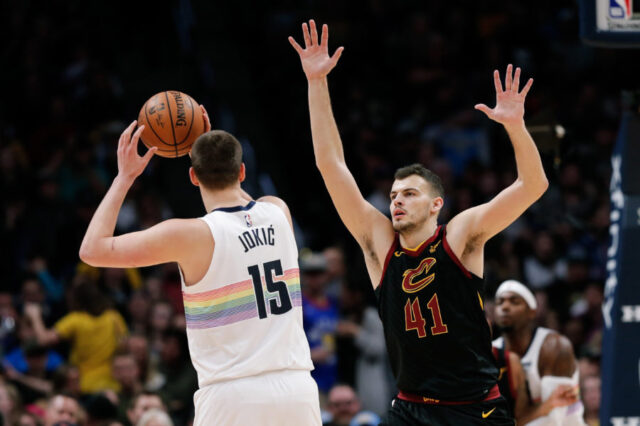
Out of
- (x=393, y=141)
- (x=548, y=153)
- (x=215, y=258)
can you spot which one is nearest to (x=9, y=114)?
(x=393, y=141)

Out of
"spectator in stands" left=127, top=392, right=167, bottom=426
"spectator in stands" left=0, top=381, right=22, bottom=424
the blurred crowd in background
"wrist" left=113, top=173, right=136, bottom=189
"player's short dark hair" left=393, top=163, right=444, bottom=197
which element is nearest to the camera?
"wrist" left=113, top=173, right=136, bottom=189

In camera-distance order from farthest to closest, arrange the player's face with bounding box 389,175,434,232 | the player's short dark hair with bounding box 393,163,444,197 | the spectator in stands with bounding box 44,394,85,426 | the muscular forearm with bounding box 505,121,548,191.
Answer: the spectator in stands with bounding box 44,394,85,426
the player's short dark hair with bounding box 393,163,444,197
the player's face with bounding box 389,175,434,232
the muscular forearm with bounding box 505,121,548,191

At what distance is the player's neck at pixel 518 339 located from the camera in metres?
7.59

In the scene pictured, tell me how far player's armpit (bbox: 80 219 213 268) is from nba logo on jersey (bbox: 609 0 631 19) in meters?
2.68

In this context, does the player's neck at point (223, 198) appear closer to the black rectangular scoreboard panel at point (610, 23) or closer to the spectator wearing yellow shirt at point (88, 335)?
the black rectangular scoreboard panel at point (610, 23)

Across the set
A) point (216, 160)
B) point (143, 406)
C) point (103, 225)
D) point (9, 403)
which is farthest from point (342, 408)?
point (103, 225)

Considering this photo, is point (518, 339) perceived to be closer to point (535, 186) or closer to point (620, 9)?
point (535, 186)

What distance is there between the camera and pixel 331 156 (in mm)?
6117

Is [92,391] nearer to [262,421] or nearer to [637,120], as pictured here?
[262,421]

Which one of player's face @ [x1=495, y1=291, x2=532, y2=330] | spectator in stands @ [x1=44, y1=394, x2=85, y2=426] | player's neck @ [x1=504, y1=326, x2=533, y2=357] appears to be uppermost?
player's face @ [x1=495, y1=291, x2=532, y2=330]

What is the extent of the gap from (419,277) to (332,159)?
89 centimetres

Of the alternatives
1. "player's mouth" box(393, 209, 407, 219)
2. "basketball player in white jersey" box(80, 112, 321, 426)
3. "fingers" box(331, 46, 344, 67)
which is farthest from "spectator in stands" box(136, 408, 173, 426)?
"fingers" box(331, 46, 344, 67)

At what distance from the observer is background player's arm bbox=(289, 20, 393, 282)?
6082 mm

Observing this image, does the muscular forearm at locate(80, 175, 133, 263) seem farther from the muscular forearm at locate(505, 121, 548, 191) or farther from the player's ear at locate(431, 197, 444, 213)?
the muscular forearm at locate(505, 121, 548, 191)
